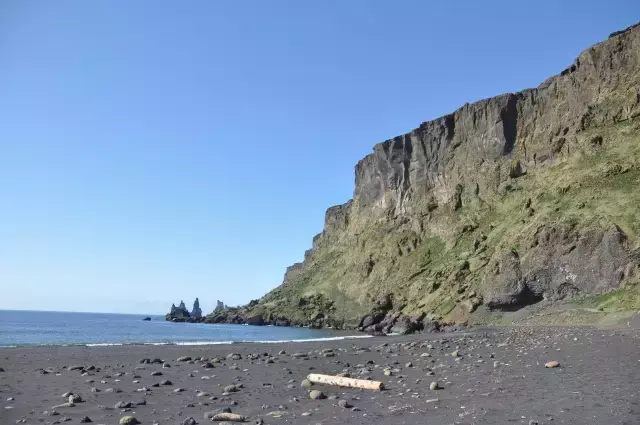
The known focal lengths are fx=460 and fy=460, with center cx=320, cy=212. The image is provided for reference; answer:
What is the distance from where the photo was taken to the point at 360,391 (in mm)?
Answer: 11734

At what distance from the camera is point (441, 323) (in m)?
56.2

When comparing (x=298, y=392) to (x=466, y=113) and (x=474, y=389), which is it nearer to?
(x=474, y=389)

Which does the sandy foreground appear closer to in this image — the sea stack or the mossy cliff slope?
the mossy cliff slope

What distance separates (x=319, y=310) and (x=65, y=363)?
79.1 metres

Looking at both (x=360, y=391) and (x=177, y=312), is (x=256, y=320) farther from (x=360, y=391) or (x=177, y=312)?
(x=360, y=391)

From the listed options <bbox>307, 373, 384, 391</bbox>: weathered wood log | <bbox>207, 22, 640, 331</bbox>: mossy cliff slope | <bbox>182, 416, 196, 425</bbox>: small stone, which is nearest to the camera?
<bbox>182, 416, 196, 425</bbox>: small stone

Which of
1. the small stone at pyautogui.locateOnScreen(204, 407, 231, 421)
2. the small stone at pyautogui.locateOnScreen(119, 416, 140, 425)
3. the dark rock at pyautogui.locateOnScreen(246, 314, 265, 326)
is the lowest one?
the dark rock at pyautogui.locateOnScreen(246, 314, 265, 326)

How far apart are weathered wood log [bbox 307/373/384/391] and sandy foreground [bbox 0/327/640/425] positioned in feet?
0.92

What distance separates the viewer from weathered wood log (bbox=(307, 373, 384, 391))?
11.9 meters

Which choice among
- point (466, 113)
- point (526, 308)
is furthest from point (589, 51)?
point (526, 308)

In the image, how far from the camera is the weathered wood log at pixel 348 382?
1189 cm

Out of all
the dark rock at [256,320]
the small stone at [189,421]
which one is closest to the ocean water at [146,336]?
the small stone at [189,421]

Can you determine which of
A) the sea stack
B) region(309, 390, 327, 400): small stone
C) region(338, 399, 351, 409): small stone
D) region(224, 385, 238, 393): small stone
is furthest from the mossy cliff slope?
the sea stack

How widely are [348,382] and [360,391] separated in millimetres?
788
